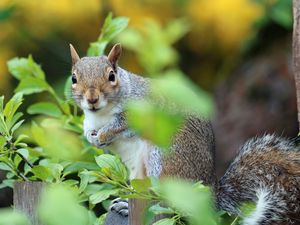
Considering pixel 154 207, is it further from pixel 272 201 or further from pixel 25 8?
pixel 25 8

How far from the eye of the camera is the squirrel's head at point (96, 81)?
189cm

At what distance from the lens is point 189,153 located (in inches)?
74.7

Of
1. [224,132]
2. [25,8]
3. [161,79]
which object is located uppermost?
[161,79]

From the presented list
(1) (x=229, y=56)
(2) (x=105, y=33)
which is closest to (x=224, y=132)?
(1) (x=229, y=56)

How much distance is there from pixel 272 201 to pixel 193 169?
0.31 meters

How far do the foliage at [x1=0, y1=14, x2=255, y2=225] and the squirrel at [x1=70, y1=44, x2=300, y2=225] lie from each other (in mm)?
A: 67

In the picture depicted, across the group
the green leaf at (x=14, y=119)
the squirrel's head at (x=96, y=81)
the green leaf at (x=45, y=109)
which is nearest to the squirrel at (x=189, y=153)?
the squirrel's head at (x=96, y=81)

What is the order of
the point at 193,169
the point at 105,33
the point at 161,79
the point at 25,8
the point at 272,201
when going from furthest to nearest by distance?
the point at 25,8 → the point at 105,33 → the point at 193,169 → the point at 272,201 → the point at 161,79

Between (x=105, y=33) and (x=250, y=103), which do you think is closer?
(x=105, y=33)

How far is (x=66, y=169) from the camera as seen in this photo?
6.26 ft

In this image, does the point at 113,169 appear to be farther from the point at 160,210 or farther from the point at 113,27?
the point at 113,27

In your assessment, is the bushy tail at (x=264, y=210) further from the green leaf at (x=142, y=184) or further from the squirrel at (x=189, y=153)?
the green leaf at (x=142, y=184)

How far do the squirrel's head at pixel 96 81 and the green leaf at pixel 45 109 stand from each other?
0.55ft

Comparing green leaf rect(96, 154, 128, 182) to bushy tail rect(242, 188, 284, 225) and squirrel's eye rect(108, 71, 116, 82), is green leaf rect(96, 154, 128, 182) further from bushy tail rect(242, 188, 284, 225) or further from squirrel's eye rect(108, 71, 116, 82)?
squirrel's eye rect(108, 71, 116, 82)
